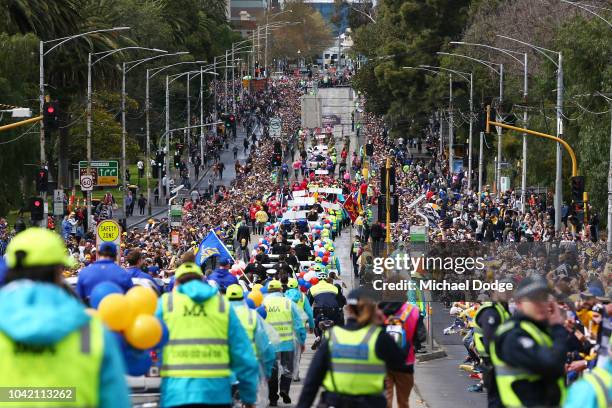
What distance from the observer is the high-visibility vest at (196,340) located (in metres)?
10.2

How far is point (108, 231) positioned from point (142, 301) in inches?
912

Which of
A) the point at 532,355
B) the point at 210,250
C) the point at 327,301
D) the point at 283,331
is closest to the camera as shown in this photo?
the point at 532,355

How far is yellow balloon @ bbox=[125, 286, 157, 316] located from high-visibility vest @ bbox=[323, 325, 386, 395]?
1.24m

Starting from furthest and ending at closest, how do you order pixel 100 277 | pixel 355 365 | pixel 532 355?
pixel 100 277 → pixel 355 365 → pixel 532 355

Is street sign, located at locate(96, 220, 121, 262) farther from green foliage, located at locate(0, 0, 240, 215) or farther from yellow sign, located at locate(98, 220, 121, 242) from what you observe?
green foliage, located at locate(0, 0, 240, 215)

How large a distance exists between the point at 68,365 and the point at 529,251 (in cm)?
2735

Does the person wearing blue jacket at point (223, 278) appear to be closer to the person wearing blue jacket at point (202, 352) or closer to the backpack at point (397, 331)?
the backpack at point (397, 331)

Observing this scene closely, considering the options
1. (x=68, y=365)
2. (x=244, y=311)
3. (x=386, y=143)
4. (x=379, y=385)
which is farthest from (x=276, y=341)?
(x=386, y=143)

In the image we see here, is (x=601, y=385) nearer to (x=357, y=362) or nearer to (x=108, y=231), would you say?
(x=357, y=362)

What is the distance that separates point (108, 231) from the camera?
3275 cm

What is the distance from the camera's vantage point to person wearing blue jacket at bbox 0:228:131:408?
6195 millimetres

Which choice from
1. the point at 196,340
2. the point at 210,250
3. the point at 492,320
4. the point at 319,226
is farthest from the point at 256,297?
the point at 319,226

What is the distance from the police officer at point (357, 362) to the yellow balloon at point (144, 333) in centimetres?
160

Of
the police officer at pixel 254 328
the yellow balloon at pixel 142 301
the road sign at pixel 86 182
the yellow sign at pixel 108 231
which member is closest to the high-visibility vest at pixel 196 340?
the yellow balloon at pixel 142 301
